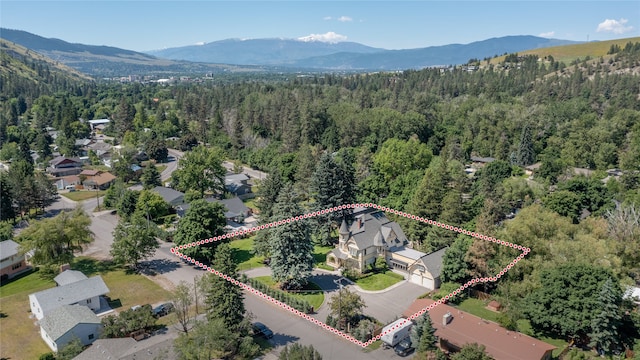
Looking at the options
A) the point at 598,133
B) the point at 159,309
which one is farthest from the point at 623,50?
the point at 159,309

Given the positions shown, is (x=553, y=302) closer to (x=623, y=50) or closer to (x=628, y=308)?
(x=628, y=308)

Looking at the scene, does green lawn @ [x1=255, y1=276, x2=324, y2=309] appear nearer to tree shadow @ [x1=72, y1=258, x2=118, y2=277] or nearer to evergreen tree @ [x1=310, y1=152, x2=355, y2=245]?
evergreen tree @ [x1=310, y1=152, x2=355, y2=245]

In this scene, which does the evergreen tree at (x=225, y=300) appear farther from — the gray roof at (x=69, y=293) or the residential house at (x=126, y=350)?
the gray roof at (x=69, y=293)

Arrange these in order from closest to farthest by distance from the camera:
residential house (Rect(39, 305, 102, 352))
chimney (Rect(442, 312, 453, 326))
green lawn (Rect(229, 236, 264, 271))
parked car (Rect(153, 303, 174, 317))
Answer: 1. residential house (Rect(39, 305, 102, 352))
2. chimney (Rect(442, 312, 453, 326))
3. parked car (Rect(153, 303, 174, 317))
4. green lawn (Rect(229, 236, 264, 271))

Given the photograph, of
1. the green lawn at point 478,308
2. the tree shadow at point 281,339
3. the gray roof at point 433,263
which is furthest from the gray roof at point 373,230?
the tree shadow at point 281,339

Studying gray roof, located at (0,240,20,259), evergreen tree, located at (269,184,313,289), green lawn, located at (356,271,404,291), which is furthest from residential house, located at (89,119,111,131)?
green lawn, located at (356,271,404,291)
